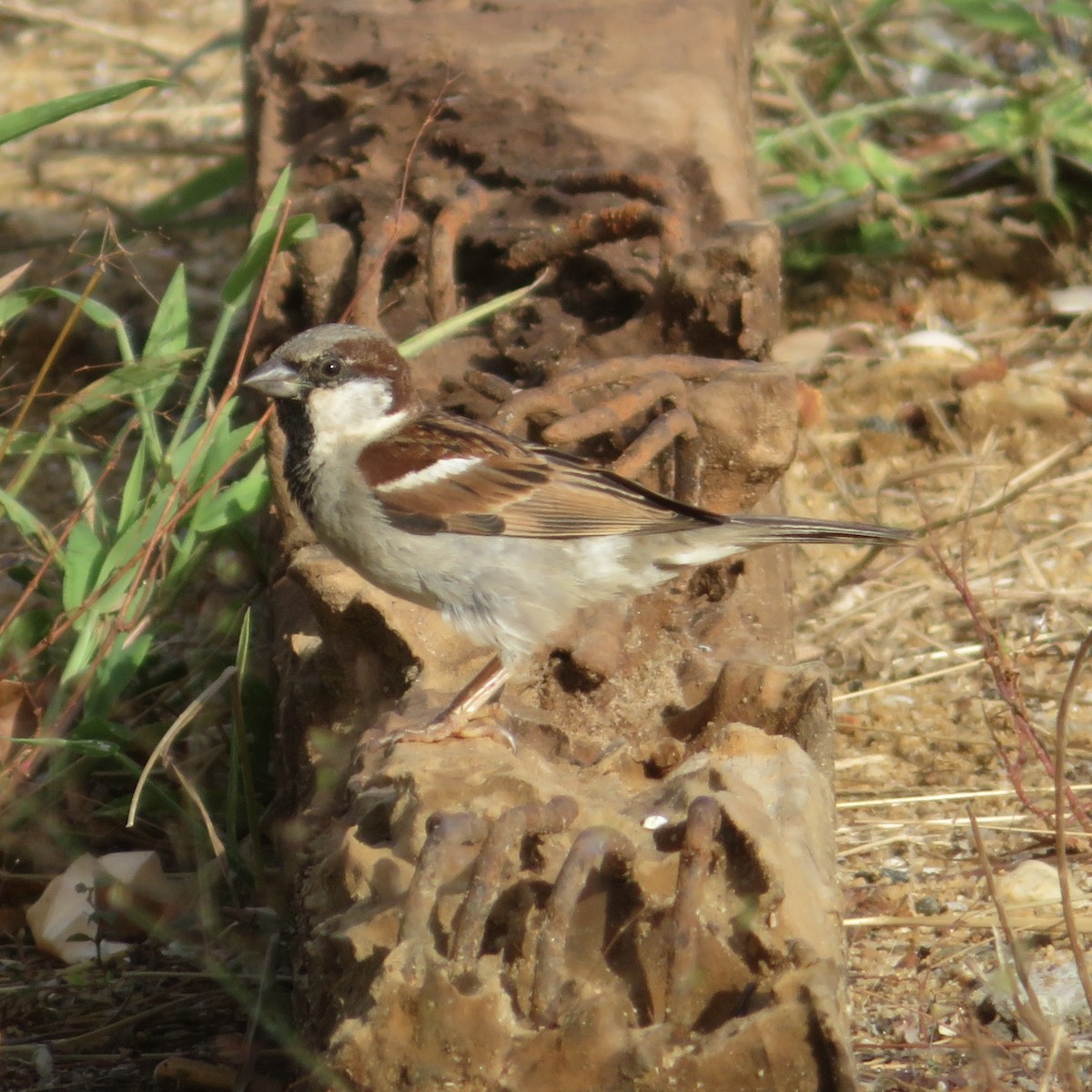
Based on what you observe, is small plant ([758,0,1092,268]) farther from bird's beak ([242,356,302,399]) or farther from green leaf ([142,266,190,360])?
bird's beak ([242,356,302,399])

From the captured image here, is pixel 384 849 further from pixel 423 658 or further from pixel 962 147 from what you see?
pixel 962 147

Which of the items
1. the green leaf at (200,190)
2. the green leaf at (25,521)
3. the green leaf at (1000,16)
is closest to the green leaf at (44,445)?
the green leaf at (25,521)

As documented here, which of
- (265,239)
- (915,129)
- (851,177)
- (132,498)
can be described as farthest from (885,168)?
(132,498)

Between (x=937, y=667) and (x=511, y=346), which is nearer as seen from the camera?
(x=511, y=346)

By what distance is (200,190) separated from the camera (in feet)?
16.8

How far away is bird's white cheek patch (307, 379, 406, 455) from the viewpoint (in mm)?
3246

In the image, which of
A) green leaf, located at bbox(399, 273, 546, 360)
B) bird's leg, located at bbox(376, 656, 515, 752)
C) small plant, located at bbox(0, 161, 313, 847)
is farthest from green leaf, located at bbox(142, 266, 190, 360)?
bird's leg, located at bbox(376, 656, 515, 752)

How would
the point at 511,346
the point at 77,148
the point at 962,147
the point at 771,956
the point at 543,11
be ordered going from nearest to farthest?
the point at 771,956 < the point at 511,346 < the point at 543,11 < the point at 962,147 < the point at 77,148

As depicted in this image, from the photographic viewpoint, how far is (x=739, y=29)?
14.8ft

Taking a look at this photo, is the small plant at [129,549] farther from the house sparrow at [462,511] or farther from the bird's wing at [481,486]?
the bird's wing at [481,486]

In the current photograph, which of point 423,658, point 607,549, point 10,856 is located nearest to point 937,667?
point 607,549

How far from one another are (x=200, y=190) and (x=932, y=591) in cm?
270

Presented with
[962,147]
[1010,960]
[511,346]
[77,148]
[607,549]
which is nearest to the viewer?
[1010,960]

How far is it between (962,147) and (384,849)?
15.2 feet
